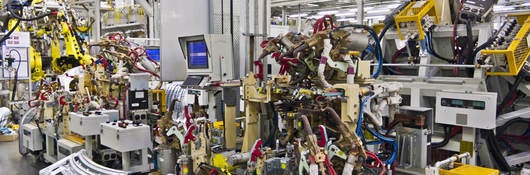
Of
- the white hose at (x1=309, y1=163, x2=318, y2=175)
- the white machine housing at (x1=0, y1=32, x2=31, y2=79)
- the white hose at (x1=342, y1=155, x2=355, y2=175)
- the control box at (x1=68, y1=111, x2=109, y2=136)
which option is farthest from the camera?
the white machine housing at (x1=0, y1=32, x2=31, y2=79)

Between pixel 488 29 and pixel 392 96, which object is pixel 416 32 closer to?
pixel 488 29

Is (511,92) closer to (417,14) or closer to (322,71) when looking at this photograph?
(417,14)

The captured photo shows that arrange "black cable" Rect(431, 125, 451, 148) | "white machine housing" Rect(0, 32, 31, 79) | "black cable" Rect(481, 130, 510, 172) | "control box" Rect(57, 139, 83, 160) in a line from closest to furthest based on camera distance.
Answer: "black cable" Rect(481, 130, 510, 172)
"black cable" Rect(431, 125, 451, 148)
"control box" Rect(57, 139, 83, 160)
"white machine housing" Rect(0, 32, 31, 79)

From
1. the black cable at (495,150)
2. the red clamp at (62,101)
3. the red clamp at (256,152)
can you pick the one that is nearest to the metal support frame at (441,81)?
the black cable at (495,150)

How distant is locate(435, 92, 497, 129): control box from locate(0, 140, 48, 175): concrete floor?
5.08m

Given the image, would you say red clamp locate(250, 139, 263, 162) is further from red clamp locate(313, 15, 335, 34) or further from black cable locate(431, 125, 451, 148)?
black cable locate(431, 125, 451, 148)

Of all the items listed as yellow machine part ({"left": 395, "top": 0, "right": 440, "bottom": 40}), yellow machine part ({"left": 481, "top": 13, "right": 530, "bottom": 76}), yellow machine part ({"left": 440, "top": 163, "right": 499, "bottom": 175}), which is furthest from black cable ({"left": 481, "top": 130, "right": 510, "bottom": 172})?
yellow machine part ({"left": 395, "top": 0, "right": 440, "bottom": 40})

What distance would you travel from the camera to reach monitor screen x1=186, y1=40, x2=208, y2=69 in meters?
4.37

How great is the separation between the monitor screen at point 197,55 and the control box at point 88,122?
4.97ft

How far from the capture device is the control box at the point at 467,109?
3562 mm

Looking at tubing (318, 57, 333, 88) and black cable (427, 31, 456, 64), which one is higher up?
black cable (427, 31, 456, 64)

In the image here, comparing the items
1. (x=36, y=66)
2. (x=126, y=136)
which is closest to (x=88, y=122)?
(x=126, y=136)

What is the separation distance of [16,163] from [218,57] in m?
3.93

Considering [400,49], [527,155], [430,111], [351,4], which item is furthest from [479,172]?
[351,4]
